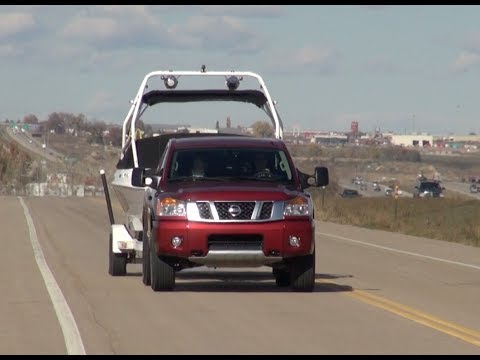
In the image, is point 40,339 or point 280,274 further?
point 280,274

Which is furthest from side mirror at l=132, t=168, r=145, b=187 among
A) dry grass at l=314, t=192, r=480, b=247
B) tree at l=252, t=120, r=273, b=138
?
dry grass at l=314, t=192, r=480, b=247

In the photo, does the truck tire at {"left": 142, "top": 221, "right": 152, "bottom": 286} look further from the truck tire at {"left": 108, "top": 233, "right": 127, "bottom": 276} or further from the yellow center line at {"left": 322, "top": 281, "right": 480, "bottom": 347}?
the yellow center line at {"left": 322, "top": 281, "right": 480, "bottom": 347}

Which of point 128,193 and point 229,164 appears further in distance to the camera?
point 128,193

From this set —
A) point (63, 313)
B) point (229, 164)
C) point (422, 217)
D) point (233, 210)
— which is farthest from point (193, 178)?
point (422, 217)

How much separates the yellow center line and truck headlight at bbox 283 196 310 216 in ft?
4.19

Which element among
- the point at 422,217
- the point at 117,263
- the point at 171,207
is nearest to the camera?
the point at 171,207

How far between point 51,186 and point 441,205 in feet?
125

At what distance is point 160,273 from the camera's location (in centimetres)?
1677

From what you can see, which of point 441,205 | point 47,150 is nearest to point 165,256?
point 441,205

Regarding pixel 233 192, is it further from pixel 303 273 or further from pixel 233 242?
pixel 303 273

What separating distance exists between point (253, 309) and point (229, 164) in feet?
10.2

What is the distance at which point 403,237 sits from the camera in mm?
32719

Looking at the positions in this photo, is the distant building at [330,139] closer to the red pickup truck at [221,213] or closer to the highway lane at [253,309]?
the highway lane at [253,309]
